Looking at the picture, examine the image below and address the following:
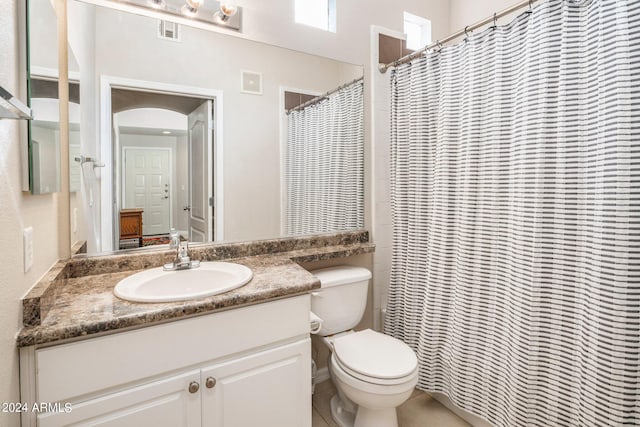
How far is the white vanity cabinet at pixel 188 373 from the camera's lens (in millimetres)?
892

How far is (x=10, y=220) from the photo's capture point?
0.77 m

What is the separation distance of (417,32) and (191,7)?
168cm

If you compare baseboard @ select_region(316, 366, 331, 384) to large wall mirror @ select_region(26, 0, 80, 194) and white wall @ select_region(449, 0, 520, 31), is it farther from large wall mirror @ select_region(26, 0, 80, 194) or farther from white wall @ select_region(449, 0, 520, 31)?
white wall @ select_region(449, 0, 520, 31)

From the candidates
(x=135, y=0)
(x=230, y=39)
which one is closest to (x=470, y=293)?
(x=230, y=39)

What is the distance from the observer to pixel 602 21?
1118 mm

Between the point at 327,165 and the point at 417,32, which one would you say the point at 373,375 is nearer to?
the point at 327,165

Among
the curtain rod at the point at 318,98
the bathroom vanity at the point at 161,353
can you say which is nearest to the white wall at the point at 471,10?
the curtain rod at the point at 318,98

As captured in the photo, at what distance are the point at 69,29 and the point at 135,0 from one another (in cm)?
32

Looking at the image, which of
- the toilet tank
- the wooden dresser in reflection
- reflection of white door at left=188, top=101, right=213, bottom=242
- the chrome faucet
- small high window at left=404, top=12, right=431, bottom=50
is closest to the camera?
the chrome faucet

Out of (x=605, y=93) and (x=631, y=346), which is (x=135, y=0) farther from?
(x=631, y=346)

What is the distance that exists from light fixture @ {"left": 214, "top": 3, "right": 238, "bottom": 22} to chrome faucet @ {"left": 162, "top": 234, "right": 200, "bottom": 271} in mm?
1101

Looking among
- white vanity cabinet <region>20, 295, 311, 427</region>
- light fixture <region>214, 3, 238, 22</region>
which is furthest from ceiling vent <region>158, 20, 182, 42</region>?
white vanity cabinet <region>20, 295, 311, 427</region>

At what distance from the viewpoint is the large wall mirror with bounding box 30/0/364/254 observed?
138 cm

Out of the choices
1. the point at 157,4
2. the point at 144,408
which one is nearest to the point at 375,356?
the point at 144,408
